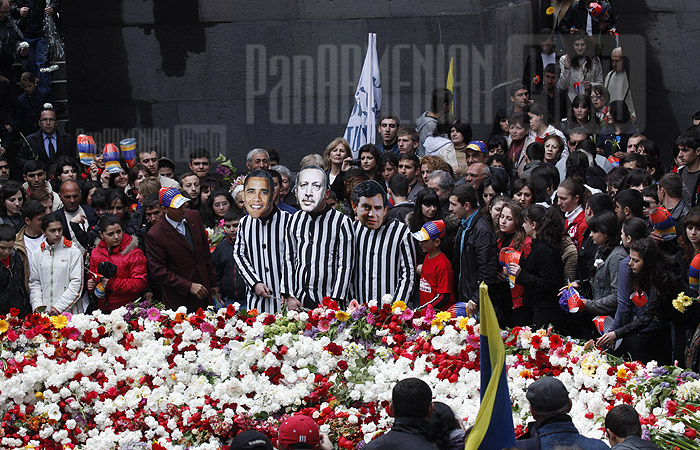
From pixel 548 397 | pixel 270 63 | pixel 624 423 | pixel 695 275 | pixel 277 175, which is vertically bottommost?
pixel 624 423

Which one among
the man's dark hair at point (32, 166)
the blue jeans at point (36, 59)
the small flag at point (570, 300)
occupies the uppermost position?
the blue jeans at point (36, 59)

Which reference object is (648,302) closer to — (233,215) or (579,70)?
(233,215)

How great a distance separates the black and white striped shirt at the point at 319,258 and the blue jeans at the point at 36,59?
7119 mm

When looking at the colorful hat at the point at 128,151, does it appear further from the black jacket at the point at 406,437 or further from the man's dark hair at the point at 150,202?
the black jacket at the point at 406,437

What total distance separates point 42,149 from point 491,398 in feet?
30.9

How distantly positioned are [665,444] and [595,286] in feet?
8.28

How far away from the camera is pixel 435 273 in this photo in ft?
28.8

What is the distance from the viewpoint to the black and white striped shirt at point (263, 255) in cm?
884

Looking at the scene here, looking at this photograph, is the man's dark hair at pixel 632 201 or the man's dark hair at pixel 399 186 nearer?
the man's dark hair at pixel 632 201

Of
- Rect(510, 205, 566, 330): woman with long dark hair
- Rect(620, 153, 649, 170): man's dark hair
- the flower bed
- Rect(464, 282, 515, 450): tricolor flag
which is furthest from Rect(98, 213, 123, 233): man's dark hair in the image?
Rect(464, 282, 515, 450): tricolor flag

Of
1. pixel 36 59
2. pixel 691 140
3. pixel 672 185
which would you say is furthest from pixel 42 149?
pixel 672 185

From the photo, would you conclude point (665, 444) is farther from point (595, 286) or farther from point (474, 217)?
point (474, 217)

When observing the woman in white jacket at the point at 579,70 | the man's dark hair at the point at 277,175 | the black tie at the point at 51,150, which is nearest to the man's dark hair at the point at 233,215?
the man's dark hair at the point at 277,175

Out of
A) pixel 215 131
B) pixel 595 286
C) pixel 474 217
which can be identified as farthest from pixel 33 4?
pixel 595 286
